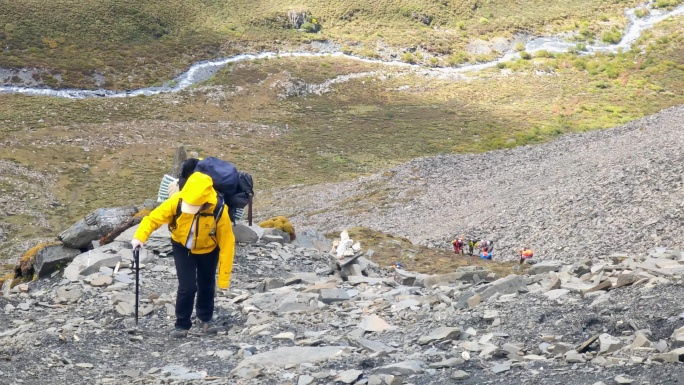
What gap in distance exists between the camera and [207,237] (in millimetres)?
12156

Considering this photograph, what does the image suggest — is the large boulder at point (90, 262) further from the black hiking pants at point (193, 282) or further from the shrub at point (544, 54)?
the shrub at point (544, 54)

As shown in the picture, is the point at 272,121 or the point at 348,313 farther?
the point at 272,121

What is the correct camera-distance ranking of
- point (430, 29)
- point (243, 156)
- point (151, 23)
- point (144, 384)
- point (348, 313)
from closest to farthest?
point (144, 384) < point (348, 313) < point (243, 156) < point (151, 23) < point (430, 29)

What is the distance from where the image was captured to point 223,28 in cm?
10119

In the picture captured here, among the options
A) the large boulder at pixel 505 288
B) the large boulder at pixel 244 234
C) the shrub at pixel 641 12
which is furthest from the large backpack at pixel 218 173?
the shrub at pixel 641 12

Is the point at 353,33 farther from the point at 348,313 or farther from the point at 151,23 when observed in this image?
the point at 348,313

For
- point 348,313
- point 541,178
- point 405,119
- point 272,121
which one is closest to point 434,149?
point 405,119

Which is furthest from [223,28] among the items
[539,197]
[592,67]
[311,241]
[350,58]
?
[311,241]

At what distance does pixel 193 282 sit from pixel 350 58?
277ft

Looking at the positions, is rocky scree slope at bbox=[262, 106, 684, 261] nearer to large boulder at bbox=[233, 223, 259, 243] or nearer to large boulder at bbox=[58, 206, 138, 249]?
large boulder at bbox=[233, 223, 259, 243]

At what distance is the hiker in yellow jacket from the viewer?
1180cm

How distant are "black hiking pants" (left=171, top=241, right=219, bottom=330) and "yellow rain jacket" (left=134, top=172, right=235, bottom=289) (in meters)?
0.15

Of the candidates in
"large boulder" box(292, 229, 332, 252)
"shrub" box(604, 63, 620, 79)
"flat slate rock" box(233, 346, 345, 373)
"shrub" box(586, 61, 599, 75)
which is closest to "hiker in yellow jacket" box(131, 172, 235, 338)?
"flat slate rock" box(233, 346, 345, 373)

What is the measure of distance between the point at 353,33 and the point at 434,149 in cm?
3968
